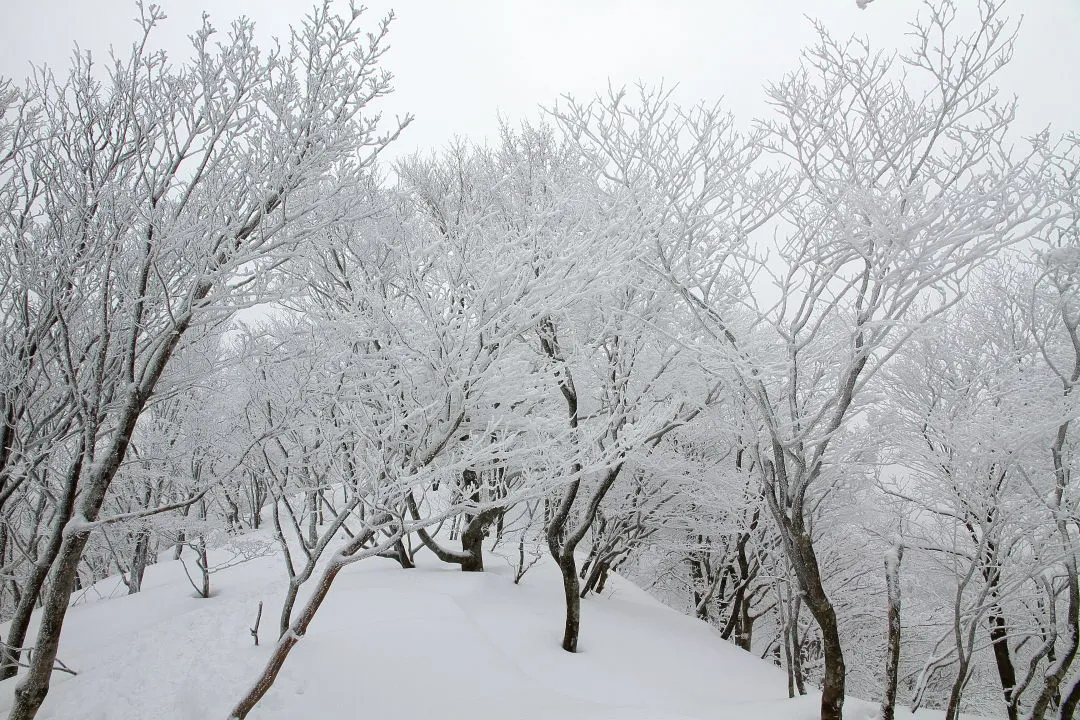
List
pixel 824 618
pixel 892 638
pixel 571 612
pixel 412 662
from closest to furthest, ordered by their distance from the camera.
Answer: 1. pixel 824 618
2. pixel 412 662
3. pixel 892 638
4. pixel 571 612

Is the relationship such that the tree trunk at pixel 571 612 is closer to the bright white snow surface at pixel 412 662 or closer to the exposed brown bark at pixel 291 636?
the bright white snow surface at pixel 412 662

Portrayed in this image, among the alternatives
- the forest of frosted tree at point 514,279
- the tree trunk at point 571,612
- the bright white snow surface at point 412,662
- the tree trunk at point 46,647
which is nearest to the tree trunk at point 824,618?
the forest of frosted tree at point 514,279

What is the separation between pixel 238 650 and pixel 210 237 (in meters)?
3.77

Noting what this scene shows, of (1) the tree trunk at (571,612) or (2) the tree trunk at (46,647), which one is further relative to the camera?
(1) the tree trunk at (571,612)

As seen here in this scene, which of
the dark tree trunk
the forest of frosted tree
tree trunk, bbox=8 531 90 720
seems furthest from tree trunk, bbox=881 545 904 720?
tree trunk, bbox=8 531 90 720

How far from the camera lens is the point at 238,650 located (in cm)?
530

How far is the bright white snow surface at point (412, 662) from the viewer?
4.60 metres

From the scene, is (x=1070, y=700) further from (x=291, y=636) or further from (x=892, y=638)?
(x=291, y=636)

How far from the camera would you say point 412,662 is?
507 centimetres

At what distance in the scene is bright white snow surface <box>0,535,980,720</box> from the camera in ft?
Answer: 15.1

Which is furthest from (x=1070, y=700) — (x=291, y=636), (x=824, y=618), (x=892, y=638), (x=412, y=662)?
(x=291, y=636)

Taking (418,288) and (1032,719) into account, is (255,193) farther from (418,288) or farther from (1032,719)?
(1032,719)

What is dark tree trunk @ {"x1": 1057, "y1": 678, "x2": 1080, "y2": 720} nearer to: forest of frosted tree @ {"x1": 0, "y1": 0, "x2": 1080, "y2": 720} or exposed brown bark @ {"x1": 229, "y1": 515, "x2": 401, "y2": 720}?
forest of frosted tree @ {"x1": 0, "y1": 0, "x2": 1080, "y2": 720}

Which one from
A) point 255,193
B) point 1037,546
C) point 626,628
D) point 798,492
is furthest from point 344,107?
point 1037,546
